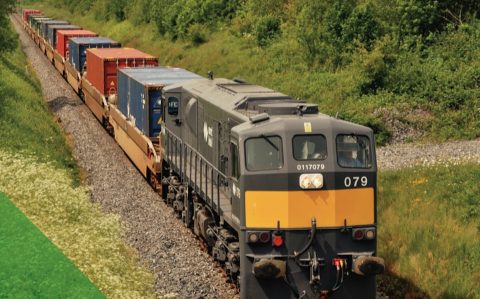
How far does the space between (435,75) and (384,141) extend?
458cm

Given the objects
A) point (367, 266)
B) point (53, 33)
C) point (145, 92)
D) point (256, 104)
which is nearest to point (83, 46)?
point (53, 33)

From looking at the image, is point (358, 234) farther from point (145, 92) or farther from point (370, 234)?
point (145, 92)

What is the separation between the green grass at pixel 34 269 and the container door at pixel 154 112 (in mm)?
7977

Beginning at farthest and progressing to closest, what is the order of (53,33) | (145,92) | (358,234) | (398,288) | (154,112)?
(53,33), (154,112), (145,92), (398,288), (358,234)

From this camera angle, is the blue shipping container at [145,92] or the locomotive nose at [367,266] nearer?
the locomotive nose at [367,266]

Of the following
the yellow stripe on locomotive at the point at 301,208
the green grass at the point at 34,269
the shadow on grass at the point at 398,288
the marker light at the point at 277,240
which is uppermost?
the yellow stripe on locomotive at the point at 301,208

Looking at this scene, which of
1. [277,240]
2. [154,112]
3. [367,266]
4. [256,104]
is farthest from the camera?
[154,112]

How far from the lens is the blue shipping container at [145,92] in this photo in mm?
24188

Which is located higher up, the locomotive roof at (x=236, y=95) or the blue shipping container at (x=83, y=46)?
the blue shipping container at (x=83, y=46)

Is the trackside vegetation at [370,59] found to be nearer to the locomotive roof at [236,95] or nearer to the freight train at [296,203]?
the locomotive roof at [236,95]

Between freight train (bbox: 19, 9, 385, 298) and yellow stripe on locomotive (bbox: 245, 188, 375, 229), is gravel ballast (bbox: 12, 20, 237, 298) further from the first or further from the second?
yellow stripe on locomotive (bbox: 245, 188, 375, 229)

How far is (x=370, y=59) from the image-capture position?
31156mm

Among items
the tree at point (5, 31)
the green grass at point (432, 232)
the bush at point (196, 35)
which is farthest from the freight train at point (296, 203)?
the bush at point (196, 35)

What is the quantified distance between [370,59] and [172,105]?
42.5 ft
